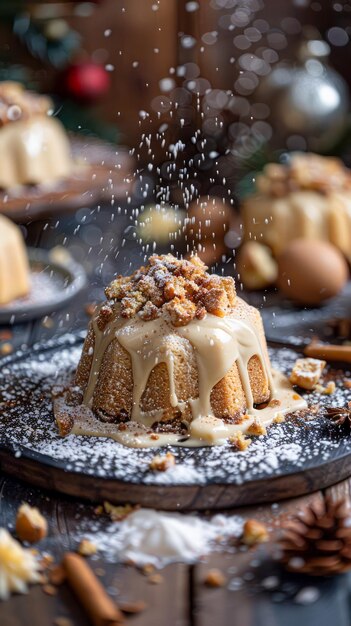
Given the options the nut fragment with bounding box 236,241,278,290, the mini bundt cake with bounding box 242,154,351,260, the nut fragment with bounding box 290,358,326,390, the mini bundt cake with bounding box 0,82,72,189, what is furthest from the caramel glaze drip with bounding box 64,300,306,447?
the mini bundt cake with bounding box 0,82,72,189

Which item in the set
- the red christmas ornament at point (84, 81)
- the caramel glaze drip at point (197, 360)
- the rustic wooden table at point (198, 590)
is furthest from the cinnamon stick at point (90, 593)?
the red christmas ornament at point (84, 81)

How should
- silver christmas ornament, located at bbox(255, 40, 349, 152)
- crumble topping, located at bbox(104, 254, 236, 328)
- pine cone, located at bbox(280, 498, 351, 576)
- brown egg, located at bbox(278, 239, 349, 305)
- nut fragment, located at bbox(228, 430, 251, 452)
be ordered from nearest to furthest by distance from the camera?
pine cone, located at bbox(280, 498, 351, 576), nut fragment, located at bbox(228, 430, 251, 452), crumble topping, located at bbox(104, 254, 236, 328), brown egg, located at bbox(278, 239, 349, 305), silver christmas ornament, located at bbox(255, 40, 349, 152)

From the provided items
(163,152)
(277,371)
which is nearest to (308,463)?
(277,371)

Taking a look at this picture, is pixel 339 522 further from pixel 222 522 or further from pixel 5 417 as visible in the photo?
pixel 5 417

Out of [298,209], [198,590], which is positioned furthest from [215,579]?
[298,209]

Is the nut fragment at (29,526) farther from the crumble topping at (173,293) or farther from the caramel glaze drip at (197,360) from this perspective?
the crumble topping at (173,293)

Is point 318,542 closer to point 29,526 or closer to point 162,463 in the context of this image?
point 162,463

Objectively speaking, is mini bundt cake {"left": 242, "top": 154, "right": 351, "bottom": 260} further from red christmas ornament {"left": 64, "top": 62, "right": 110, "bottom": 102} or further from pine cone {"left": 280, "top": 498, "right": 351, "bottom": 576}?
pine cone {"left": 280, "top": 498, "right": 351, "bottom": 576}
